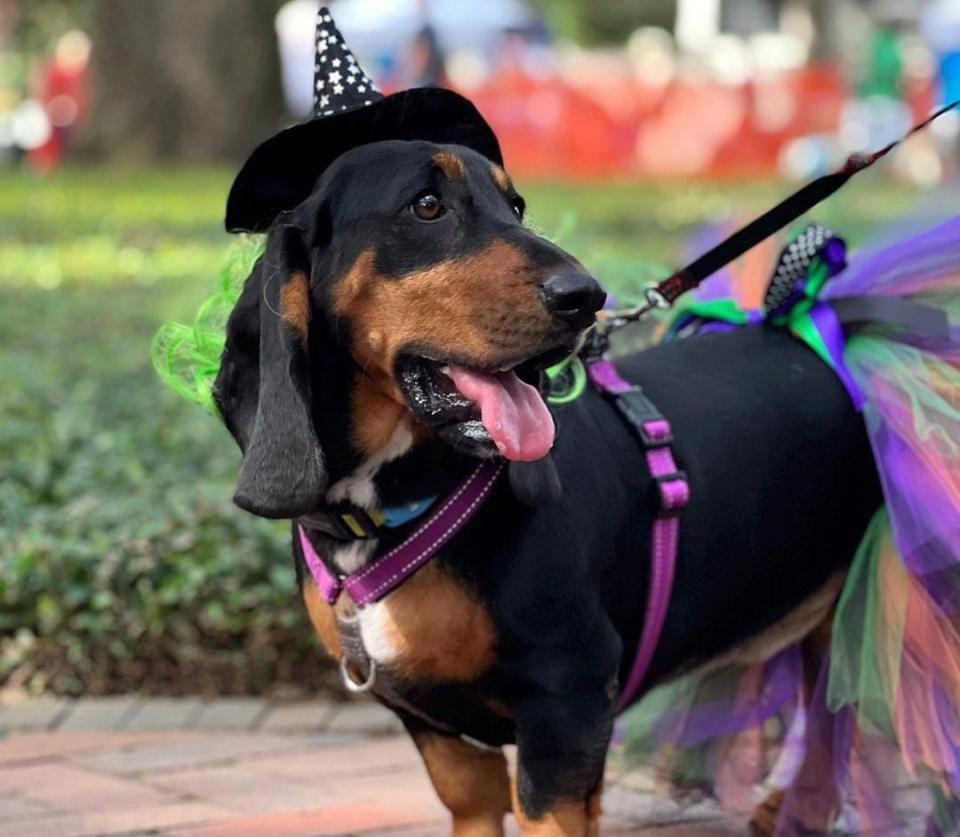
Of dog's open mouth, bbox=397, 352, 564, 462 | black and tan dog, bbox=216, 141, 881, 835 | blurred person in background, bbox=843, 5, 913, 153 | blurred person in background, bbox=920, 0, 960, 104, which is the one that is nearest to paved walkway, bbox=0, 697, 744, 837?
black and tan dog, bbox=216, 141, 881, 835

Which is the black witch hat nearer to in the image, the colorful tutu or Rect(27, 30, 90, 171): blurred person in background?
the colorful tutu

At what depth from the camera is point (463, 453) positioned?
Result: 10.8ft

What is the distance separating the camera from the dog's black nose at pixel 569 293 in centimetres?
304

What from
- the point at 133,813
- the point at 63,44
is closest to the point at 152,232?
the point at 133,813

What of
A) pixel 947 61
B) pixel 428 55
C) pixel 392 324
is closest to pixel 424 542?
pixel 392 324

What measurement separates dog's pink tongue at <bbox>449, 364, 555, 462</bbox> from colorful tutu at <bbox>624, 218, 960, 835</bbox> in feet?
3.26

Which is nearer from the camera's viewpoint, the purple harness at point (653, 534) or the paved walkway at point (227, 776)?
the purple harness at point (653, 534)

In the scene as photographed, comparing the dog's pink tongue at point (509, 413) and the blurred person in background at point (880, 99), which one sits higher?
the dog's pink tongue at point (509, 413)

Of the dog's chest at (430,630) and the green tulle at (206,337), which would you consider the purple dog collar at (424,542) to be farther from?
the green tulle at (206,337)

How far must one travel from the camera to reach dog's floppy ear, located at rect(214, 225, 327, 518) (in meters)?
3.18

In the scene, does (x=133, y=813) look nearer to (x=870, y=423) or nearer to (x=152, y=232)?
(x=870, y=423)

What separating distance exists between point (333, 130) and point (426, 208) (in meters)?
0.32

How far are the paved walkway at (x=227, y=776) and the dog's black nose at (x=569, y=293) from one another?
171cm

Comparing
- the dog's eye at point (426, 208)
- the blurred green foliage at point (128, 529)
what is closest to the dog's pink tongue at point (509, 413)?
the dog's eye at point (426, 208)
